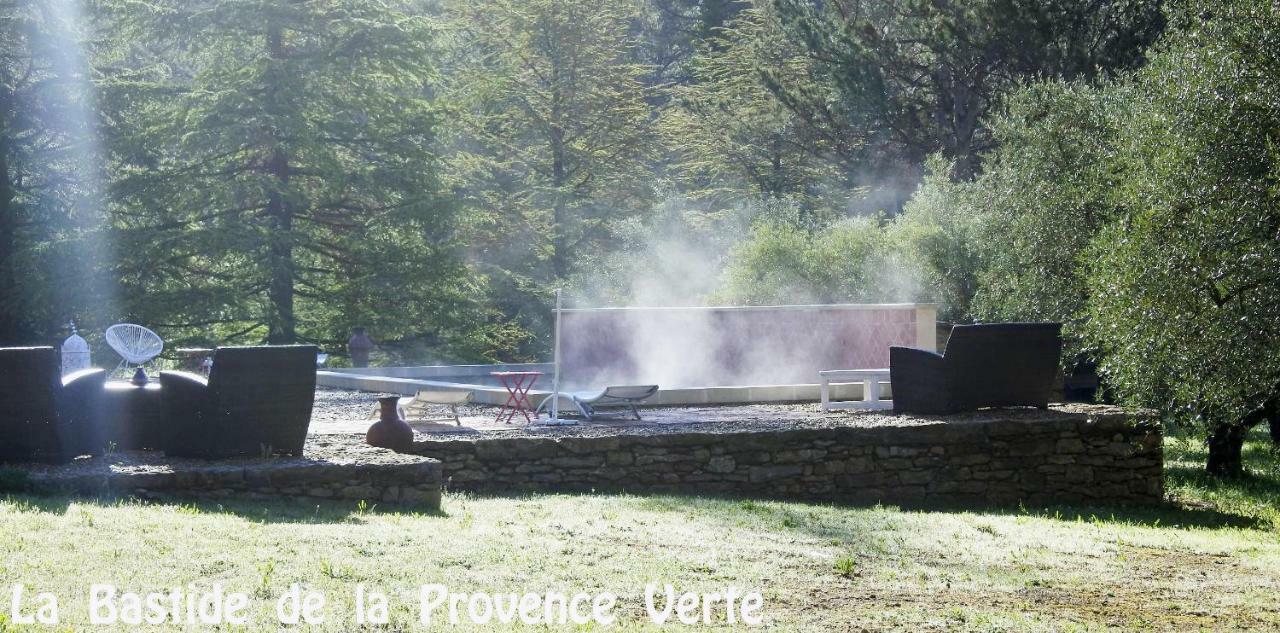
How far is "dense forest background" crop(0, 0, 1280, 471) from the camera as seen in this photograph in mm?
21609

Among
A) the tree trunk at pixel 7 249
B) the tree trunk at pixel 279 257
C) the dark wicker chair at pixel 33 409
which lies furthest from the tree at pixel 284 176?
the dark wicker chair at pixel 33 409

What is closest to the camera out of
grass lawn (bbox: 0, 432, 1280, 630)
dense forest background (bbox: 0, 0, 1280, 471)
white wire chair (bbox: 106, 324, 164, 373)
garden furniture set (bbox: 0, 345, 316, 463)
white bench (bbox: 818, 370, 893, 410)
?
grass lawn (bbox: 0, 432, 1280, 630)

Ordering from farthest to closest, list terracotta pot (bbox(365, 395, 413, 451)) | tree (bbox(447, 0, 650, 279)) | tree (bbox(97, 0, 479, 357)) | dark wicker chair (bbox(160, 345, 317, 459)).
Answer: tree (bbox(447, 0, 650, 279))
tree (bbox(97, 0, 479, 357))
terracotta pot (bbox(365, 395, 413, 451))
dark wicker chair (bbox(160, 345, 317, 459))

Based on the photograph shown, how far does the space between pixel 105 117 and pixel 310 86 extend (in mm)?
4402

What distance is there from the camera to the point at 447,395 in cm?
1214

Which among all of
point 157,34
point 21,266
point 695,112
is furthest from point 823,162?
point 21,266

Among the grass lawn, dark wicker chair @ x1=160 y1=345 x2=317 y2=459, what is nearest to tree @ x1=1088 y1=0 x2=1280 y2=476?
the grass lawn

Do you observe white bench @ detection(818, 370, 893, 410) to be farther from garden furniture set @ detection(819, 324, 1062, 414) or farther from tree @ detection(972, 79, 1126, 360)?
tree @ detection(972, 79, 1126, 360)

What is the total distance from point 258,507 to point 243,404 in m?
1.32

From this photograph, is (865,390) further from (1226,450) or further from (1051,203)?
(1051,203)

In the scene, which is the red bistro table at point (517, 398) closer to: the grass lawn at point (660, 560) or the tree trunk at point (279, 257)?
the grass lawn at point (660, 560)

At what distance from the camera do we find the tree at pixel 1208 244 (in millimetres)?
12156

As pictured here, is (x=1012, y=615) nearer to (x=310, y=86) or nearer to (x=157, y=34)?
(x=310, y=86)

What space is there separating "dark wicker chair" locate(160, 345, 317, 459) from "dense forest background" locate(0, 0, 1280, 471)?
8241mm
